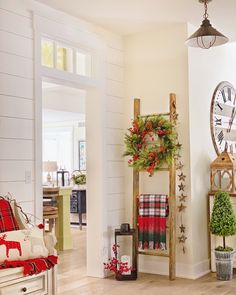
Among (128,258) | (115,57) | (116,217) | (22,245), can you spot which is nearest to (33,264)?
(22,245)

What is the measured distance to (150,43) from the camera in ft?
17.9

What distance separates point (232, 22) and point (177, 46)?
0.64 meters

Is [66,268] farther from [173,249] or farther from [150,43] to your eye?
[150,43]

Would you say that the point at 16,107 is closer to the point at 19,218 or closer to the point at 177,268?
the point at 19,218

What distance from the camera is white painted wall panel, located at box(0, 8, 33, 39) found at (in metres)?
4.05

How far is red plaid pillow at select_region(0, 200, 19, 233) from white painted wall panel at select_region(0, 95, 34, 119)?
85 cm

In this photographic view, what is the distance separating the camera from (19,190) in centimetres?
411

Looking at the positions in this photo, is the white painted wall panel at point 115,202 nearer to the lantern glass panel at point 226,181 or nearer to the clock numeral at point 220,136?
the lantern glass panel at point 226,181

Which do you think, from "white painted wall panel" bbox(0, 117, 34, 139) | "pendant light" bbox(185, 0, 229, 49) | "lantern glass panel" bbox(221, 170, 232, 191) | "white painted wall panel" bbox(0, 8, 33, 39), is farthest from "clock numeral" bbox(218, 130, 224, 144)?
"white painted wall panel" bbox(0, 8, 33, 39)

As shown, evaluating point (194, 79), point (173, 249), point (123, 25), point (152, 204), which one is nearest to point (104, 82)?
point (123, 25)

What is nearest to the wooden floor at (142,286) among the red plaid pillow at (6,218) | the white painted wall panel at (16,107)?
the red plaid pillow at (6,218)

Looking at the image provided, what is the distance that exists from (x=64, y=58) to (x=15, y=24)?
0.85 meters

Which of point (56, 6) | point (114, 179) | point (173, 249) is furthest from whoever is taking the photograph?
point (114, 179)

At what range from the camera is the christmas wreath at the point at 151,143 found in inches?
199
